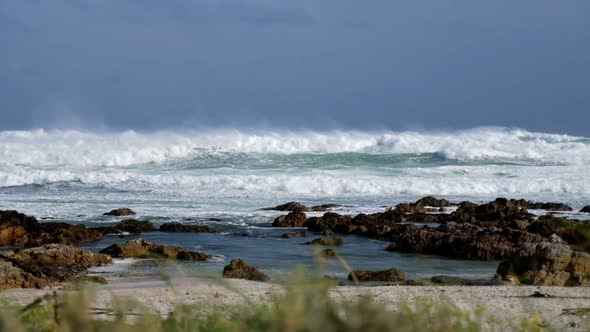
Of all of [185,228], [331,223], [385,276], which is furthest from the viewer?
[331,223]

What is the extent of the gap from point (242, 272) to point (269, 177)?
2162 centimetres

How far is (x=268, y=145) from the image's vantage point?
45719 mm

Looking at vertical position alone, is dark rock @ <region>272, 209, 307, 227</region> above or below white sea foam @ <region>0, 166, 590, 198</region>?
below

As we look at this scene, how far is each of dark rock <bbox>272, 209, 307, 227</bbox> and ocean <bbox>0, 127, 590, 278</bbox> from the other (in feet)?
1.15

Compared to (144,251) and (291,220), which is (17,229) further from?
(291,220)

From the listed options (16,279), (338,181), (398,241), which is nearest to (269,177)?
(338,181)

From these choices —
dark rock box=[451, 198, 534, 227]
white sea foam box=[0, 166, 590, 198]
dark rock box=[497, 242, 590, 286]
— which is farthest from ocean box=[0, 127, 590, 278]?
dark rock box=[451, 198, 534, 227]

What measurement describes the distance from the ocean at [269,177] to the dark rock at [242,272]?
3.31 ft

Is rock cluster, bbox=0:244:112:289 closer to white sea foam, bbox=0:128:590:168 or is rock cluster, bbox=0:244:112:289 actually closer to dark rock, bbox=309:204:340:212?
dark rock, bbox=309:204:340:212

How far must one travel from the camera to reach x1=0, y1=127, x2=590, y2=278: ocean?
1788 cm

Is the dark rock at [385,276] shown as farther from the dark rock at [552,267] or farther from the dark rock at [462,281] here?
the dark rock at [552,267]

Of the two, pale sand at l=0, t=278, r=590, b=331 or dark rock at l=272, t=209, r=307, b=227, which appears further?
dark rock at l=272, t=209, r=307, b=227

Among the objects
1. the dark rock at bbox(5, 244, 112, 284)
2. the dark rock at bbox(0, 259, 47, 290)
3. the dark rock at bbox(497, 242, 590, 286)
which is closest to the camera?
the dark rock at bbox(0, 259, 47, 290)

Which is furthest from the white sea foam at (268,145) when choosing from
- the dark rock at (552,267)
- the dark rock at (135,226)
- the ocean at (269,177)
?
the dark rock at (552,267)
